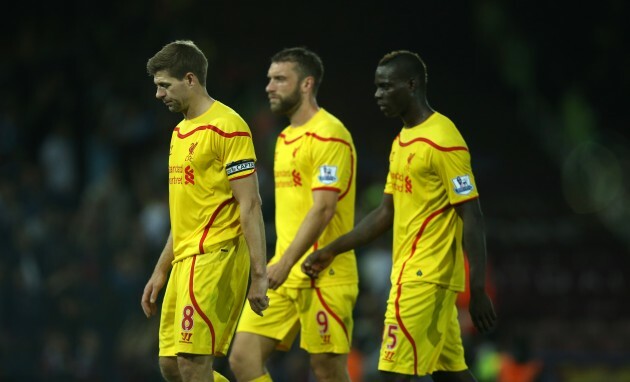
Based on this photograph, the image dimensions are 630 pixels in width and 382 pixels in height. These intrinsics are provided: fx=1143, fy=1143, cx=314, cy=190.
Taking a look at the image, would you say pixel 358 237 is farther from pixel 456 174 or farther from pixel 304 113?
pixel 304 113

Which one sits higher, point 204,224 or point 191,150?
point 191,150

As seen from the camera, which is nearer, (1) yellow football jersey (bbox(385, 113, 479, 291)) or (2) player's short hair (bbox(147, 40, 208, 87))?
(2) player's short hair (bbox(147, 40, 208, 87))

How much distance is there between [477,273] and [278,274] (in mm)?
1217

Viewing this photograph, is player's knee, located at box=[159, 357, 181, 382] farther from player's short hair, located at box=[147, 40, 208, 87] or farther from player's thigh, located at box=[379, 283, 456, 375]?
player's short hair, located at box=[147, 40, 208, 87]

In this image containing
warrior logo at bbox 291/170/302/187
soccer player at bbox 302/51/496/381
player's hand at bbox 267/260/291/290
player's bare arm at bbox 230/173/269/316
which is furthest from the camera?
warrior logo at bbox 291/170/302/187

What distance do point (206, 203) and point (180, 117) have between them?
8.47 metres

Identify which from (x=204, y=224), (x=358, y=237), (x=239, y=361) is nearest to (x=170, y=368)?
(x=204, y=224)

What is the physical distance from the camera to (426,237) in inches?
256

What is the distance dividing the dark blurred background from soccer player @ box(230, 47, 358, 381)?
346cm

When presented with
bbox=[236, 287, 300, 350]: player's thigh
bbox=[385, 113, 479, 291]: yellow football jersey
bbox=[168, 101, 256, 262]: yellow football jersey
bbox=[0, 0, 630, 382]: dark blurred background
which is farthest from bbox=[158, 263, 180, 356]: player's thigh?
bbox=[0, 0, 630, 382]: dark blurred background

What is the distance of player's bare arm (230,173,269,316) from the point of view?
584 centimetres

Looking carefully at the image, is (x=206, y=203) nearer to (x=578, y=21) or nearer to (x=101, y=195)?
(x=101, y=195)

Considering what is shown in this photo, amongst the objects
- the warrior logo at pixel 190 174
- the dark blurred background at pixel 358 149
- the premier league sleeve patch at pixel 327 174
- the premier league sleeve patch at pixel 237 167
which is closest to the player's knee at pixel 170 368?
the warrior logo at pixel 190 174

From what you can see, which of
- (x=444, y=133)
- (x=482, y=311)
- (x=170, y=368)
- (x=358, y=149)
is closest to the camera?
(x=170, y=368)
